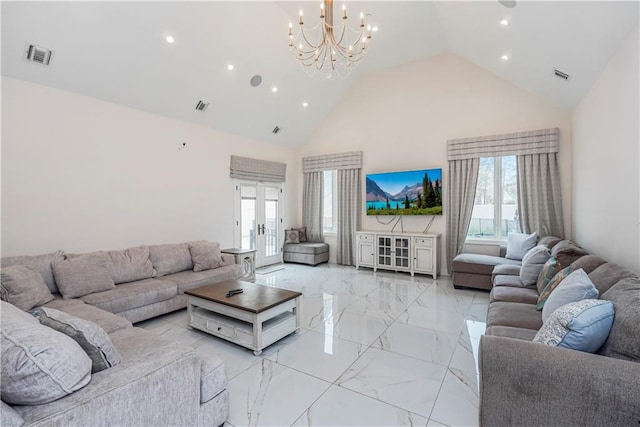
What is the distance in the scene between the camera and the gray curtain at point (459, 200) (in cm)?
536

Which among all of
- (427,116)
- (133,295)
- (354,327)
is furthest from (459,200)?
(133,295)

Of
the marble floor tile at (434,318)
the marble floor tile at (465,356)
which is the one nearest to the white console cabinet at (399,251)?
the marble floor tile at (434,318)

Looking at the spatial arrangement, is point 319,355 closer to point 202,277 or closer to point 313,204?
point 202,277

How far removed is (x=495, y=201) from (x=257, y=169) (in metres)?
4.59

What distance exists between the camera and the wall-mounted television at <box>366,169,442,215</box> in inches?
224

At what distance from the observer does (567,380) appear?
4.45 feet

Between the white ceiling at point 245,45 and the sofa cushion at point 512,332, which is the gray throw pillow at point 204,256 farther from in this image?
the sofa cushion at point 512,332

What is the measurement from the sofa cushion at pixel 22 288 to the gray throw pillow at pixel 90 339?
162cm

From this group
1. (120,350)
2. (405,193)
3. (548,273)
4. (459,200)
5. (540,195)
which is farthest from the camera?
(405,193)

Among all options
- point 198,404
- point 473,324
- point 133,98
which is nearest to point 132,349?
point 198,404

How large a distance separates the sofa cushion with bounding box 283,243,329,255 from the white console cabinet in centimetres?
89

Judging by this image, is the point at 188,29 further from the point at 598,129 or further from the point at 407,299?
the point at 598,129

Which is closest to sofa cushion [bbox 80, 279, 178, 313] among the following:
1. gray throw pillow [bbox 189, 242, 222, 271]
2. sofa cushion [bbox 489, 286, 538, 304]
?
gray throw pillow [bbox 189, 242, 222, 271]

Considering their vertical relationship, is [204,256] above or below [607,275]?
below
